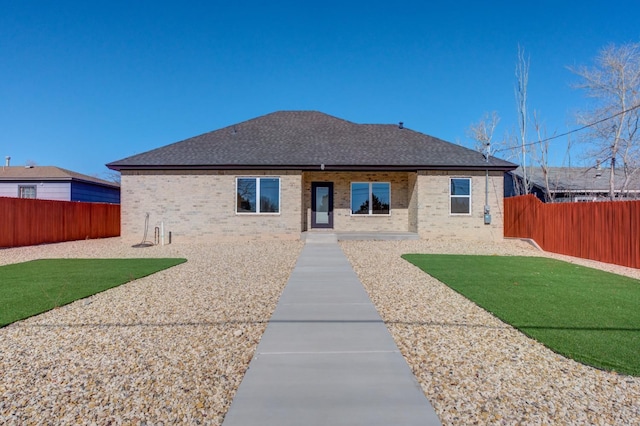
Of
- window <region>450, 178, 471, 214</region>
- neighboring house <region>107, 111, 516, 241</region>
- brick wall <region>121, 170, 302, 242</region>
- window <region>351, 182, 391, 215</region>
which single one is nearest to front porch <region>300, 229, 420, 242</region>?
neighboring house <region>107, 111, 516, 241</region>

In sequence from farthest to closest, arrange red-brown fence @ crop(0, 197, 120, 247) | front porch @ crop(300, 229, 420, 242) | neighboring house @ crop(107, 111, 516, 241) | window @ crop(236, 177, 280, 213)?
window @ crop(236, 177, 280, 213), neighboring house @ crop(107, 111, 516, 241), front porch @ crop(300, 229, 420, 242), red-brown fence @ crop(0, 197, 120, 247)

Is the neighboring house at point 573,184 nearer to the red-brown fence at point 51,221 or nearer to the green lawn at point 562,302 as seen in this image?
the green lawn at point 562,302

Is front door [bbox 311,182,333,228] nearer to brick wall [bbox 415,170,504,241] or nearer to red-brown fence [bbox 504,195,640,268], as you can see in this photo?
brick wall [bbox 415,170,504,241]

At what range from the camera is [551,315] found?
548 cm

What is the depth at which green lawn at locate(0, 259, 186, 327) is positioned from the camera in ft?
19.8

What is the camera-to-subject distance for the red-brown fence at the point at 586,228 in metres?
10.9

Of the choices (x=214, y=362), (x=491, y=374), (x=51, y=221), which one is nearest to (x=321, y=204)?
(x=51, y=221)

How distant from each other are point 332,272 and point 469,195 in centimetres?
1046

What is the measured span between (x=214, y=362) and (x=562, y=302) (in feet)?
18.9

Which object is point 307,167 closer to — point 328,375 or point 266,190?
point 266,190

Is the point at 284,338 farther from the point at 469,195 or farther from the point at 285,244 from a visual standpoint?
Answer: the point at 469,195

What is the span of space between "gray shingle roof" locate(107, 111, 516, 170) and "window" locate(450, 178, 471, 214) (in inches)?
29.2

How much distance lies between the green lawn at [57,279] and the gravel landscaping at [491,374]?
17.9 ft

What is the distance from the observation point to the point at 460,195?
16.6m
